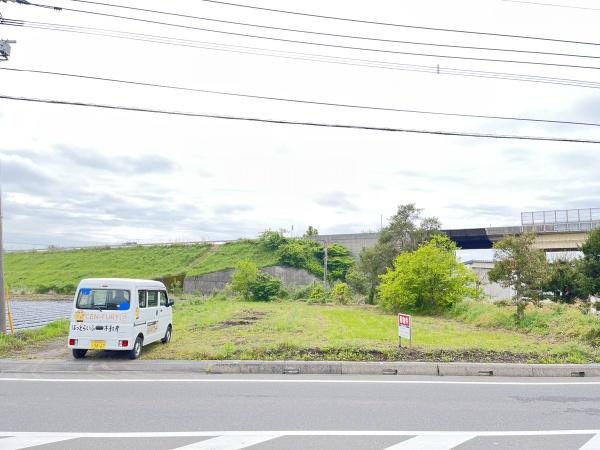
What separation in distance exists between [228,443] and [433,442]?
8.07ft

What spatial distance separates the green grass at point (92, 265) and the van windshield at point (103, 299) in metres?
37.3

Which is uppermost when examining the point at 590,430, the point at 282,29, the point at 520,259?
the point at 282,29

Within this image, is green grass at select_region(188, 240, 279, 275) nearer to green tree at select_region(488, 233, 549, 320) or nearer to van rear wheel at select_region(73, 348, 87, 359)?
green tree at select_region(488, 233, 549, 320)

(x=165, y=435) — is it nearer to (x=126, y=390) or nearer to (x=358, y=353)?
(x=126, y=390)

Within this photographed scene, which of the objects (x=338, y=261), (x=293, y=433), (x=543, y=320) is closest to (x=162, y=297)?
(x=293, y=433)

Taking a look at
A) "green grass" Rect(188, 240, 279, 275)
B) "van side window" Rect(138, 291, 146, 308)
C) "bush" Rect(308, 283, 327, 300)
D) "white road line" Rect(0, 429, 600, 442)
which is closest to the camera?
"white road line" Rect(0, 429, 600, 442)

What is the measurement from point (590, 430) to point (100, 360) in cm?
982

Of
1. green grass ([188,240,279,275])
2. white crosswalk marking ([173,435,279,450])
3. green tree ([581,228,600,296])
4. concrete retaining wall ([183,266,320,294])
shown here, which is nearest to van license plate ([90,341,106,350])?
white crosswalk marking ([173,435,279,450])

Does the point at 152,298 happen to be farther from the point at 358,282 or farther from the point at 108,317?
the point at 358,282

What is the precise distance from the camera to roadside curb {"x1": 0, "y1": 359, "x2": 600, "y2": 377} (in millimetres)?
10656

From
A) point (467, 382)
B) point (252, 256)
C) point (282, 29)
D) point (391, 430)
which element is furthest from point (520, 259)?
point (252, 256)

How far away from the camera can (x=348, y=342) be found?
1305 centimetres

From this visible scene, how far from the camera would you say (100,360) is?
1157 cm

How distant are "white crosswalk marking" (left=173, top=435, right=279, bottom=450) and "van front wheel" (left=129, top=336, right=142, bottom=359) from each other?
6.30 metres
